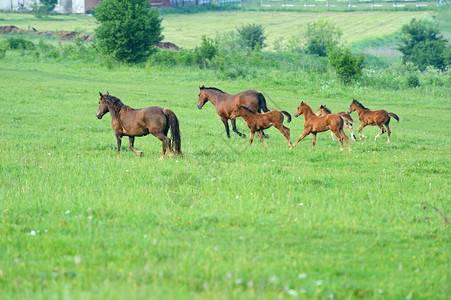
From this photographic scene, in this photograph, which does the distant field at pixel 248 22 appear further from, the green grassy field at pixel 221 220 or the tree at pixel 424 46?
the green grassy field at pixel 221 220

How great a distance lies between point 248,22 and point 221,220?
86.8 m

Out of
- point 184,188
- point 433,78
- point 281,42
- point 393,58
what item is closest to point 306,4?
point 281,42

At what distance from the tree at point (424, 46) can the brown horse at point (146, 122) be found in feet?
154

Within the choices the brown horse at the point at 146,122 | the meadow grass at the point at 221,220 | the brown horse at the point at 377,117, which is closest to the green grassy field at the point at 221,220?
the meadow grass at the point at 221,220

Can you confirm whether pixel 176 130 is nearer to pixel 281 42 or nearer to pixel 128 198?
pixel 128 198

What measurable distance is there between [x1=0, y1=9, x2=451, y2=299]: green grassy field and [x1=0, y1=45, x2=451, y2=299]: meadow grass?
3cm

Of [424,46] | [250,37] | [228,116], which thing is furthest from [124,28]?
[228,116]

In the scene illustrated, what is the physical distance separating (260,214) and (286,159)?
218 inches

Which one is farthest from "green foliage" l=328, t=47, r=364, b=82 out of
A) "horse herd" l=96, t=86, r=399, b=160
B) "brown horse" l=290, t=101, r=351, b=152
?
"brown horse" l=290, t=101, r=351, b=152

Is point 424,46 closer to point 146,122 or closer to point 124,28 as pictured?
point 124,28

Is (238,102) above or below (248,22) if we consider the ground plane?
below

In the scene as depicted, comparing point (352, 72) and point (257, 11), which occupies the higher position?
point (257, 11)

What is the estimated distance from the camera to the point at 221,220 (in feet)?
23.7

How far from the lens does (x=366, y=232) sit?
6.91 metres
